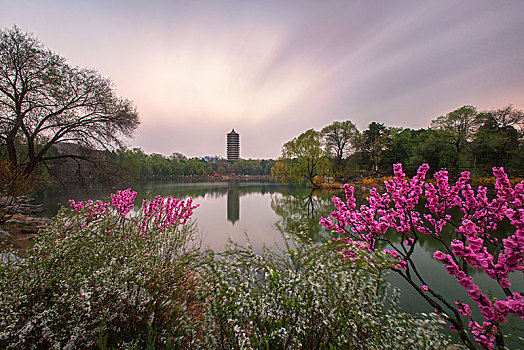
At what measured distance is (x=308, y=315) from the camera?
1.48 m

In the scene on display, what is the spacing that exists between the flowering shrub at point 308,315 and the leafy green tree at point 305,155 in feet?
71.8

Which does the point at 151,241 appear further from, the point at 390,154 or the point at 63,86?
the point at 390,154

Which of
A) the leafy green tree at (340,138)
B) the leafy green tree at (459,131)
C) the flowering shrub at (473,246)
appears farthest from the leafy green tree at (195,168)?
the flowering shrub at (473,246)

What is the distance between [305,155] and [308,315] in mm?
22508

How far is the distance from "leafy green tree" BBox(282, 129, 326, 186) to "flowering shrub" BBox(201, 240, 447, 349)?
2188 cm

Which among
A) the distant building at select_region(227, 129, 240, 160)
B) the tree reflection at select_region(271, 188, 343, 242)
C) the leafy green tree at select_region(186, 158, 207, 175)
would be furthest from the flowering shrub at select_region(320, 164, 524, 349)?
the distant building at select_region(227, 129, 240, 160)

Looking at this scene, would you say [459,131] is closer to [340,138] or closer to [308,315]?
[340,138]

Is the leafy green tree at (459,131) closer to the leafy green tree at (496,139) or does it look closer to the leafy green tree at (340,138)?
the leafy green tree at (496,139)

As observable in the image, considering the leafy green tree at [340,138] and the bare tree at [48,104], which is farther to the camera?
the leafy green tree at [340,138]

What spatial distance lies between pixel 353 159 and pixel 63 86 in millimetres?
29323

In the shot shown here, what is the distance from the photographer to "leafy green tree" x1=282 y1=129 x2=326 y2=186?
22.7 metres

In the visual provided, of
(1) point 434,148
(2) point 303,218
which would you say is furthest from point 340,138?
(2) point 303,218

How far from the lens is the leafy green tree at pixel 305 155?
22.7 m

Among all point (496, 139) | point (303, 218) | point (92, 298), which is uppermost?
point (496, 139)
